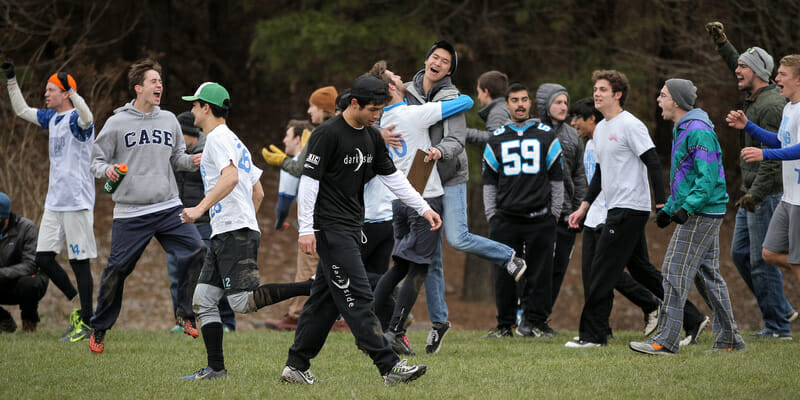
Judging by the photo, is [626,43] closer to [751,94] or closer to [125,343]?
[751,94]

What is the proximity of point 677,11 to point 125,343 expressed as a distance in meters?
9.63

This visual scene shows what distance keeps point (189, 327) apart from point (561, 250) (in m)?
4.11

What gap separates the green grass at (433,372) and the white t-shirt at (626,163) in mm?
1310

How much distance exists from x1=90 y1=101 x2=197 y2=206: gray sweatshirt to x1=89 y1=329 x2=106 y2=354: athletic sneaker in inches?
46.4

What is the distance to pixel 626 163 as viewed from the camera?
23.2 feet

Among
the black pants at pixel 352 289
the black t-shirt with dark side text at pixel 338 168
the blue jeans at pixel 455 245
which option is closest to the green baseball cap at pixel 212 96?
the black t-shirt with dark side text at pixel 338 168

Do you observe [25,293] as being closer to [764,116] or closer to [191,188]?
→ [191,188]

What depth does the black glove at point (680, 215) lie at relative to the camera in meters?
6.25

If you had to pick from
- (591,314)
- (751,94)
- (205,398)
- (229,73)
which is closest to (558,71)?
(751,94)

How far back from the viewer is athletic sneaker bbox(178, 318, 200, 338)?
24.6ft

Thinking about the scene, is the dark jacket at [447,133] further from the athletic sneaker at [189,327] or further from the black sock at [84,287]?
the black sock at [84,287]

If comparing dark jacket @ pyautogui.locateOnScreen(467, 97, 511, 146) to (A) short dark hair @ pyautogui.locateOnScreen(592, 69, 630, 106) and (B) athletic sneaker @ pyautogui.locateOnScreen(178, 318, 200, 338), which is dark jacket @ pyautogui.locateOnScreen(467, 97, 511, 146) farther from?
(B) athletic sneaker @ pyautogui.locateOnScreen(178, 318, 200, 338)

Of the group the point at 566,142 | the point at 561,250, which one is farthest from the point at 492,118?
the point at 561,250

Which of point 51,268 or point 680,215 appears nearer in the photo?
point 680,215
